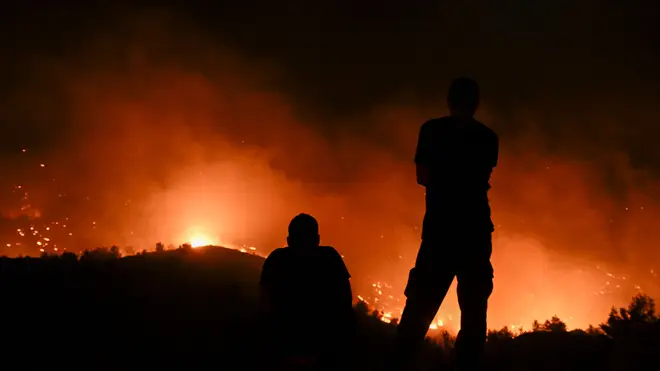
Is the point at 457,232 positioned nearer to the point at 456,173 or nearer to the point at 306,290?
the point at 456,173

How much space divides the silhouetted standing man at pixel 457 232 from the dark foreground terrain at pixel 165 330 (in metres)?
1.66

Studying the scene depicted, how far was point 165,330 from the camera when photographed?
5.48 metres

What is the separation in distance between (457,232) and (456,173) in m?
0.49

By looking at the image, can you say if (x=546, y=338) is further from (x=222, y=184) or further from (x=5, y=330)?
(x=222, y=184)

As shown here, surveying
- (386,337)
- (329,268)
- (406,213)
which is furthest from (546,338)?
(406,213)

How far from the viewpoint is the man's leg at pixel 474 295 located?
3707mm

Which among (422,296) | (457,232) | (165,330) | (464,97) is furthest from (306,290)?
(165,330)

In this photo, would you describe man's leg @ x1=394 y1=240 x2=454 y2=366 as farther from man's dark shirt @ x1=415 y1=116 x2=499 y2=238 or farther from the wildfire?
the wildfire

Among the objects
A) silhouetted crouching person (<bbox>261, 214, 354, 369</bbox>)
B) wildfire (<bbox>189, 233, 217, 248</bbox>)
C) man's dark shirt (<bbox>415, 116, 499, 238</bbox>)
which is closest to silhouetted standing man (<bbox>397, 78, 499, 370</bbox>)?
man's dark shirt (<bbox>415, 116, 499, 238</bbox>)

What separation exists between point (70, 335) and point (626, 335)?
680 centimetres

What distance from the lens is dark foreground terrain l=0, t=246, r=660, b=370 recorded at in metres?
4.95

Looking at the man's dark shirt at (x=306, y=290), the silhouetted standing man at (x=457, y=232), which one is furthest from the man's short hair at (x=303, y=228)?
the silhouetted standing man at (x=457, y=232)

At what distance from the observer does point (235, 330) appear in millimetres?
5699

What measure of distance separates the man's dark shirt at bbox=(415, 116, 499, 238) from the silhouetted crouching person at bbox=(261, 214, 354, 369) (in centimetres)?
89
